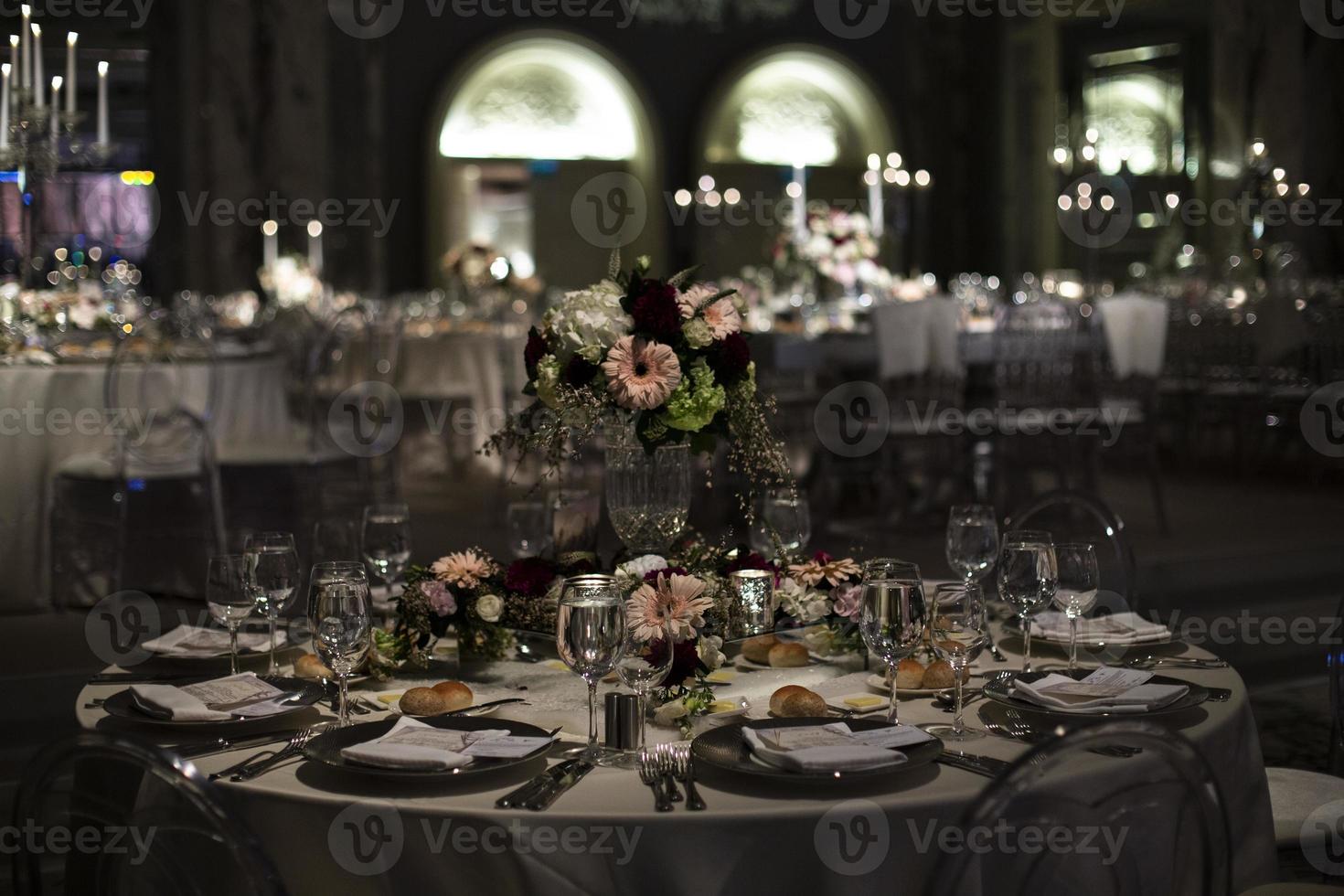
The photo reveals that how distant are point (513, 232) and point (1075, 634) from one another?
36.7 feet

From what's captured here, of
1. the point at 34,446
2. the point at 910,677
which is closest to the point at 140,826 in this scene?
the point at 910,677

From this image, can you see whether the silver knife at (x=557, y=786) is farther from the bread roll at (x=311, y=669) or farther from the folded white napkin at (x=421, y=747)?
the bread roll at (x=311, y=669)

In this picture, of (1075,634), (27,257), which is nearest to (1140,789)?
(1075,634)

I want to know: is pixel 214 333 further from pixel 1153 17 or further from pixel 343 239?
pixel 1153 17

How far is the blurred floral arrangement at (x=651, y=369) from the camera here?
2000 millimetres

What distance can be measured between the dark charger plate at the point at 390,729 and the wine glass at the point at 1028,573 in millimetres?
689

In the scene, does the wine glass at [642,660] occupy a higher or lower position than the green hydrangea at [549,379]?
lower

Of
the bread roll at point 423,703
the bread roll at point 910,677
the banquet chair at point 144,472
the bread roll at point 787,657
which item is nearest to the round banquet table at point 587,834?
the bread roll at point 423,703

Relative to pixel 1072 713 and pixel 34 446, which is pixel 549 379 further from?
pixel 34 446

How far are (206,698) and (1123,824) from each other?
1107 mm

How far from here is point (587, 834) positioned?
4.51ft

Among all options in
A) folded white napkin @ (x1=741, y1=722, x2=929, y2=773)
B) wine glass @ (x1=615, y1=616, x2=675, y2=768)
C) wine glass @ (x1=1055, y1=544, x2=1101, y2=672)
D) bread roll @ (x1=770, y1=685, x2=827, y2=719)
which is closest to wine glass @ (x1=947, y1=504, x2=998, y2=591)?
wine glass @ (x1=1055, y1=544, x2=1101, y2=672)

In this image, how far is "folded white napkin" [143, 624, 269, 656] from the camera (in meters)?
2.06

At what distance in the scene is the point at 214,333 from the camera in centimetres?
718
